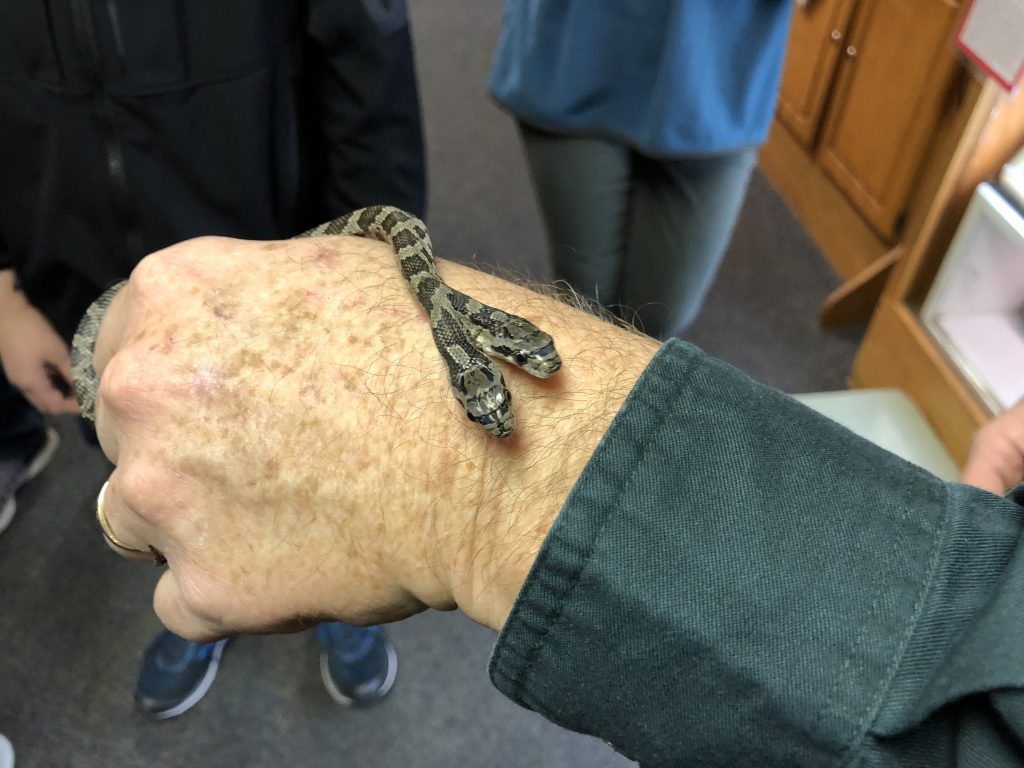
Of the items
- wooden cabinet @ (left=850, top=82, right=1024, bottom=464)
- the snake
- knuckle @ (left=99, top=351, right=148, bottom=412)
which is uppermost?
the snake

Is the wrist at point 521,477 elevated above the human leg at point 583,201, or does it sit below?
above

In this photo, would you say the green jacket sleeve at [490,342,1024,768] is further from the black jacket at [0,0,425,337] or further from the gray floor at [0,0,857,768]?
the gray floor at [0,0,857,768]

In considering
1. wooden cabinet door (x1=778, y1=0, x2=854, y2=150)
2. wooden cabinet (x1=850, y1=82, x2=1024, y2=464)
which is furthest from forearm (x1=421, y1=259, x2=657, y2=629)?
wooden cabinet door (x1=778, y1=0, x2=854, y2=150)

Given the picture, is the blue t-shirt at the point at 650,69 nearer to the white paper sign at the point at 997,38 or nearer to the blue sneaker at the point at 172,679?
the white paper sign at the point at 997,38

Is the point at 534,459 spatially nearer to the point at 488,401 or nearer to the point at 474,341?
the point at 488,401

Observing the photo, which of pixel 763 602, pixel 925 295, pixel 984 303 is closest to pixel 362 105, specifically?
pixel 763 602

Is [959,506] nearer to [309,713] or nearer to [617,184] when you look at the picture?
[617,184]

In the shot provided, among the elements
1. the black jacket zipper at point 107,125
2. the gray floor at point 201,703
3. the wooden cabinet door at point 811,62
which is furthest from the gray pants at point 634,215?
the wooden cabinet door at point 811,62
